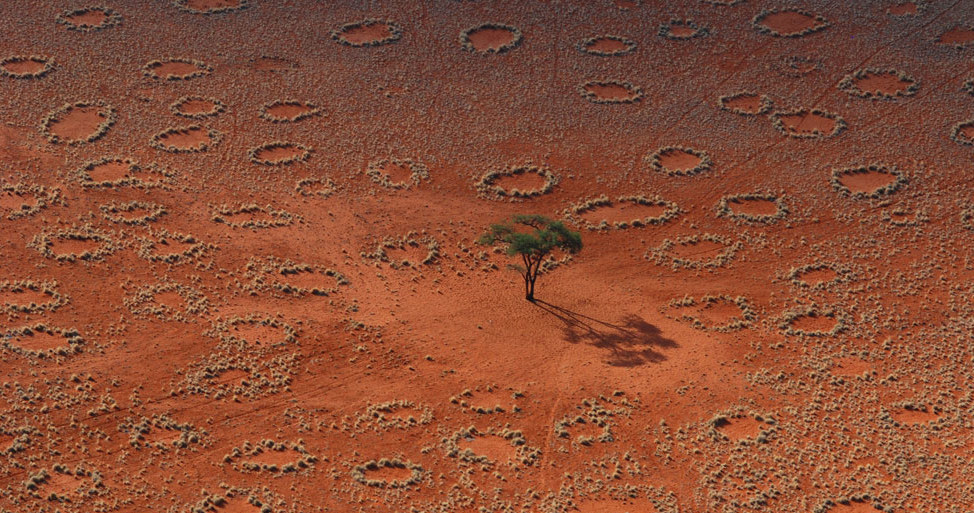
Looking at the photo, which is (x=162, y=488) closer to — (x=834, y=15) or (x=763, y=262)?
(x=763, y=262)

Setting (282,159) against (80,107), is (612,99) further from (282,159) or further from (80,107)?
(80,107)

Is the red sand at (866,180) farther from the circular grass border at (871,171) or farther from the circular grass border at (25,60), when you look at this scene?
the circular grass border at (25,60)

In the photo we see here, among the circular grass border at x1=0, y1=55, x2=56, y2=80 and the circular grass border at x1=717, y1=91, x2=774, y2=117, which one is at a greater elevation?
the circular grass border at x1=0, y1=55, x2=56, y2=80

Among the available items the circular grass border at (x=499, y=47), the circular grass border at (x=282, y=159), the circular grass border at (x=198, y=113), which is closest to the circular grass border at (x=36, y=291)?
the circular grass border at (x=282, y=159)

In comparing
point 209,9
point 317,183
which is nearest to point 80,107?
point 209,9

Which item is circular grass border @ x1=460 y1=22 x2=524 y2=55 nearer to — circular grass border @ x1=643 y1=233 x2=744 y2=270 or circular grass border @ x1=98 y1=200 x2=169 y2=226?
circular grass border @ x1=643 y1=233 x2=744 y2=270

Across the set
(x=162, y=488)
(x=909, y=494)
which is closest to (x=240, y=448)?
(x=162, y=488)

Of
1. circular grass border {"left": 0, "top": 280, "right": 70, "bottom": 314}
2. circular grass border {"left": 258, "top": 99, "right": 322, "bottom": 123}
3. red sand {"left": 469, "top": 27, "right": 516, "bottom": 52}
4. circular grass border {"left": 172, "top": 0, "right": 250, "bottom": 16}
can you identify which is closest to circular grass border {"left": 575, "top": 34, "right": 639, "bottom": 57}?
red sand {"left": 469, "top": 27, "right": 516, "bottom": 52}
